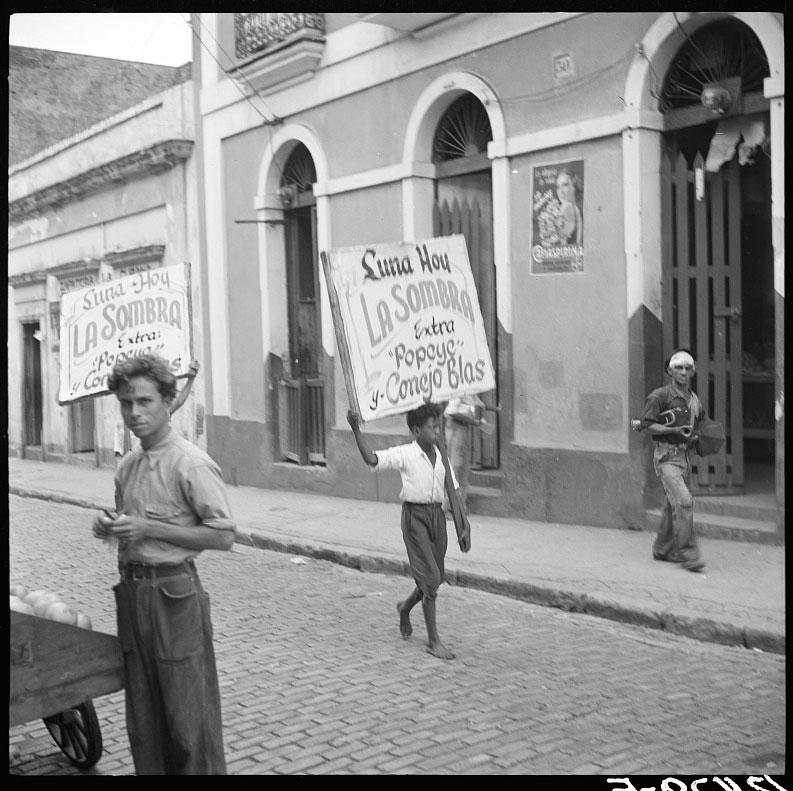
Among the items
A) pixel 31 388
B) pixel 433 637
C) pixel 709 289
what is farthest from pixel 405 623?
pixel 31 388

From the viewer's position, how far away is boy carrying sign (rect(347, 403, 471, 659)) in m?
6.52

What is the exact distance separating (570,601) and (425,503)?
5.63ft

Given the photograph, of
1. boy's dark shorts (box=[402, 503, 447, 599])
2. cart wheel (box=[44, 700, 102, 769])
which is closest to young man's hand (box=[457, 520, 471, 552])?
boy's dark shorts (box=[402, 503, 447, 599])

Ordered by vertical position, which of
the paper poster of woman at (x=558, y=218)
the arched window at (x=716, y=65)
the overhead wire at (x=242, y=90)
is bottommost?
the paper poster of woman at (x=558, y=218)

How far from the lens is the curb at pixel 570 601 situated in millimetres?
6570

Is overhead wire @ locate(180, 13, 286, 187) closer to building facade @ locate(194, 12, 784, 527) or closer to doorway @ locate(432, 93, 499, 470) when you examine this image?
building facade @ locate(194, 12, 784, 527)

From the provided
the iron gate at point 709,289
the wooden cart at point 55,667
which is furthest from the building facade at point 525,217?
the wooden cart at point 55,667

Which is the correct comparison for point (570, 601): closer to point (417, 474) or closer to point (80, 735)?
point (417, 474)

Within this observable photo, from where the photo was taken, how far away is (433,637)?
21.3ft

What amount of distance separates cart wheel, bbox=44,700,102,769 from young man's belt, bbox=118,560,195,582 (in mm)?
781

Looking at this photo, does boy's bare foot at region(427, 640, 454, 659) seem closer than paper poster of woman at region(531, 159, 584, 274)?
Yes

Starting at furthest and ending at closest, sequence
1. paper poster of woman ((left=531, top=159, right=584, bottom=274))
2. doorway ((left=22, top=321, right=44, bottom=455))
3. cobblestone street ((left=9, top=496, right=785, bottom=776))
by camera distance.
Answer: doorway ((left=22, top=321, right=44, bottom=455))
paper poster of woman ((left=531, top=159, right=584, bottom=274))
cobblestone street ((left=9, top=496, right=785, bottom=776))

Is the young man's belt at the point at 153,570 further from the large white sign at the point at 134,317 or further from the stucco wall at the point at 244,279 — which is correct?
the stucco wall at the point at 244,279

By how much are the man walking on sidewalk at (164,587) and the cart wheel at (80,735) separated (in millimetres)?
543
